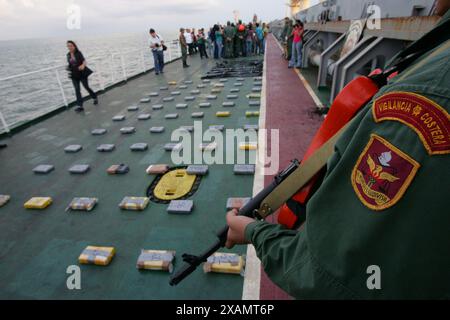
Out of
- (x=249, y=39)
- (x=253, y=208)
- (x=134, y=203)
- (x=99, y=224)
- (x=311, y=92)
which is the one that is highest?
(x=249, y=39)

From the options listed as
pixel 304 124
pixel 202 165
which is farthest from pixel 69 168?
pixel 304 124

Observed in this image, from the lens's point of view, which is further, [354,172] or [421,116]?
[354,172]

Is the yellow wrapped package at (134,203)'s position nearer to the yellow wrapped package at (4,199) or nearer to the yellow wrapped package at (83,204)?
the yellow wrapped package at (83,204)

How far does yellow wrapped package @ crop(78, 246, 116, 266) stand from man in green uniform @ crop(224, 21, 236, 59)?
16.7 m

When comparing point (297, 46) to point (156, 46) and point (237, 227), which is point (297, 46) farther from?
point (237, 227)

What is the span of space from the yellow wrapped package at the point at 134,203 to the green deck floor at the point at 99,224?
2.7 inches

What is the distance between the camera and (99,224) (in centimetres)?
334

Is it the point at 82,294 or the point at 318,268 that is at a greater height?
the point at 318,268

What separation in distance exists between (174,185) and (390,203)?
11.6 feet

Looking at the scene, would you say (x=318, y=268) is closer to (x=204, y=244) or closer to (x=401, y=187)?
(x=401, y=187)

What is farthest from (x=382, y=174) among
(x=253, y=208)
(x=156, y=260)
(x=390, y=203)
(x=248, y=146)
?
(x=248, y=146)

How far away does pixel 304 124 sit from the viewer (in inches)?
227

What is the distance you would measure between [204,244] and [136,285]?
0.76 metres

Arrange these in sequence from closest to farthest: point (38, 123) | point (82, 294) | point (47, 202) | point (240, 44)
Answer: point (82, 294) → point (47, 202) → point (38, 123) → point (240, 44)
